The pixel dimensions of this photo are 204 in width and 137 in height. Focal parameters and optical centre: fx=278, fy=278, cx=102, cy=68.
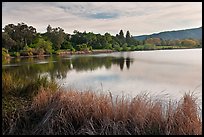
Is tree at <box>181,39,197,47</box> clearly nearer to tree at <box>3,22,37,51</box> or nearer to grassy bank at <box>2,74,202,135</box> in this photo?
tree at <box>3,22,37,51</box>

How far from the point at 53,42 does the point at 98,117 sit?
1903 inches

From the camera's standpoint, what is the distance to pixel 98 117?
12.5 ft

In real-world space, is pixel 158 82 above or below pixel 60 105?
below

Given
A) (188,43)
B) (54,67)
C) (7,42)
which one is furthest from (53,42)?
(188,43)

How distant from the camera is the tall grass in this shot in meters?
3.57

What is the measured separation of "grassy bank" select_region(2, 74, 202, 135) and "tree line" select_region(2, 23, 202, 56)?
26013 mm

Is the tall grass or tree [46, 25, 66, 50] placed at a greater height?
tree [46, 25, 66, 50]

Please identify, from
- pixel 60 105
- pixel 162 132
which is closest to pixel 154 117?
pixel 162 132

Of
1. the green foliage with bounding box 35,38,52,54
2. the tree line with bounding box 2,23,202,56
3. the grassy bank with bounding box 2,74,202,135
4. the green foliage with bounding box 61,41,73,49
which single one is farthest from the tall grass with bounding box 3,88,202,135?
the green foliage with bounding box 61,41,73,49

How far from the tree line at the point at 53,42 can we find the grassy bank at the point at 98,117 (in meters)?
26.0

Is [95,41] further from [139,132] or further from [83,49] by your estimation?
[139,132]

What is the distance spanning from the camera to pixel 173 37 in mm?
92000

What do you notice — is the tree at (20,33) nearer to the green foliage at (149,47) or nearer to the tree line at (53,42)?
the tree line at (53,42)

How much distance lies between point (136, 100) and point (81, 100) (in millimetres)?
805
